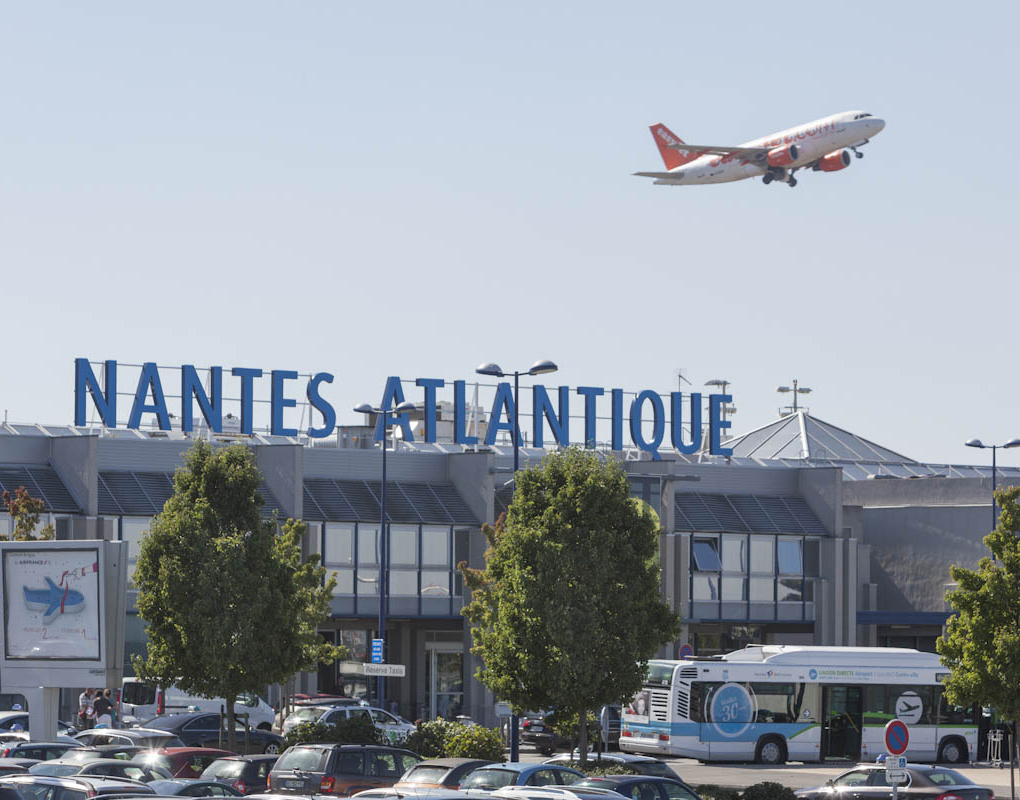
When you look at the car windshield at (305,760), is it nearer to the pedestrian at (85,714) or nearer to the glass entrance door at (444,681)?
the pedestrian at (85,714)

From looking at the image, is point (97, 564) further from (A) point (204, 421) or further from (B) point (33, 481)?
(A) point (204, 421)

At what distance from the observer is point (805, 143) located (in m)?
80.8

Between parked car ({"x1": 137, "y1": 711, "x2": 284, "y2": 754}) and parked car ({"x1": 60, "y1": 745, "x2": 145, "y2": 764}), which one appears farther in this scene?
parked car ({"x1": 137, "y1": 711, "x2": 284, "y2": 754})

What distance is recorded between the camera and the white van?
5084 cm

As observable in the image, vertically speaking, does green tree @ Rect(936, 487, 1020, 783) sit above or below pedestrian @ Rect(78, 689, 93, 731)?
above

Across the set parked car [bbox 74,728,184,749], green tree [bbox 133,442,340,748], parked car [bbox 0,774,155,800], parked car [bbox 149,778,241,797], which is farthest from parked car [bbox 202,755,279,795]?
parked car [bbox 0,774,155,800]

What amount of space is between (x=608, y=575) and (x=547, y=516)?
161 centimetres

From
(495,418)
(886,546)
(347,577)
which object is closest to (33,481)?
(347,577)

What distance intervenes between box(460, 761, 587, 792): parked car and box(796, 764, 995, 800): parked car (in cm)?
648

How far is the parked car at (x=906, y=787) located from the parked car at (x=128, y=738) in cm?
1273

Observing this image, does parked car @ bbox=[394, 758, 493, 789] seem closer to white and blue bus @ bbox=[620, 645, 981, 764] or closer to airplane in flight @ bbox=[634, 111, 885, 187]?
white and blue bus @ bbox=[620, 645, 981, 764]

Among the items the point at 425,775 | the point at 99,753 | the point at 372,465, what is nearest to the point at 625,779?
the point at 425,775

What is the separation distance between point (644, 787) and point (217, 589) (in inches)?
481

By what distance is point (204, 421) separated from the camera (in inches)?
2852
